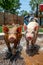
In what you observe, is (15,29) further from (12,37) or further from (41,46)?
(41,46)

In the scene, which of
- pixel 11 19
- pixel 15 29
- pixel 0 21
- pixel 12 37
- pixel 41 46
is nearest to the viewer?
pixel 12 37

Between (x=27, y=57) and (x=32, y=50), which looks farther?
(x=32, y=50)

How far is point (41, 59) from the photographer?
21.6ft

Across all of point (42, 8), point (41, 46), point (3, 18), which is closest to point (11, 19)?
point (3, 18)

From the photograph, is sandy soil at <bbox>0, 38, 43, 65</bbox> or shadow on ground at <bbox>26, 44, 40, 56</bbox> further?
shadow on ground at <bbox>26, 44, 40, 56</bbox>

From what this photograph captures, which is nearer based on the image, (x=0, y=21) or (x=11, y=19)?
(x=0, y=21)

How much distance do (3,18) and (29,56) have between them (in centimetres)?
2110

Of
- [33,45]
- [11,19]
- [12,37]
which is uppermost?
[12,37]

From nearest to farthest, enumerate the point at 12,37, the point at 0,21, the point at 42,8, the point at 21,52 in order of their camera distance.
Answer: the point at 12,37 < the point at 21,52 < the point at 42,8 < the point at 0,21

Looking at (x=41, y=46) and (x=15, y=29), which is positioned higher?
(x=15, y=29)

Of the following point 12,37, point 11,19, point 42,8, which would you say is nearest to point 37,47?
point 12,37

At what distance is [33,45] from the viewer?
7.62 meters

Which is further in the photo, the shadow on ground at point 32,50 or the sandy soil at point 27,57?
the shadow on ground at point 32,50

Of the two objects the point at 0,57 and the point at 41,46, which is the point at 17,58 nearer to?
the point at 0,57
